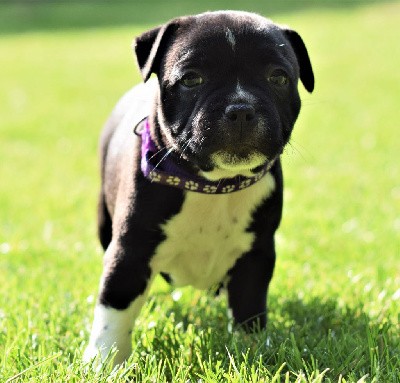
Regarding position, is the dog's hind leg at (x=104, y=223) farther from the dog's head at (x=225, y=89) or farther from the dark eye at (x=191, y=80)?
the dark eye at (x=191, y=80)

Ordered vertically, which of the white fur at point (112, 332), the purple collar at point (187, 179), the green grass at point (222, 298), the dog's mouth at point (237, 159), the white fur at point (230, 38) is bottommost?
the green grass at point (222, 298)

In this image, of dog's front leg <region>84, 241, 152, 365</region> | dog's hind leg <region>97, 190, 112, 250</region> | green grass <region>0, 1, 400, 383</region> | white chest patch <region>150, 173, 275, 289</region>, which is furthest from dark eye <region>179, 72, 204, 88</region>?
dog's hind leg <region>97, 190, 112, 250</region>

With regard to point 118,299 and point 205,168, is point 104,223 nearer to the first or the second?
point 118,299

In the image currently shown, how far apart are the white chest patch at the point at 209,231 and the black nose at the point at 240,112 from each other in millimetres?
585

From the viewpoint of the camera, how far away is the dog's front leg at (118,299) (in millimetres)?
3484

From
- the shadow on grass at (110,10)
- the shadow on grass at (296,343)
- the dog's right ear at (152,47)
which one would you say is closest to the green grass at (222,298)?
the shadow on grass at (296,343)

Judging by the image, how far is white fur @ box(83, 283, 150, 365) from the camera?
3.48 meters

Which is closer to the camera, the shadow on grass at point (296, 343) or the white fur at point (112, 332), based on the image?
the shadow on grass at point (296, 343)

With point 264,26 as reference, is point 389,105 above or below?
below

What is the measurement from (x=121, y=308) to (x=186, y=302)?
0.95 metres

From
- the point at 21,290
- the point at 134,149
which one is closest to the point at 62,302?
the point at 21,290

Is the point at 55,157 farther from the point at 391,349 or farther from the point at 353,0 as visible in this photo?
the point at 353,0

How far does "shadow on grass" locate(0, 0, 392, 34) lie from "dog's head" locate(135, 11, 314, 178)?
2140 cm

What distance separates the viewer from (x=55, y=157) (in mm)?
8891
